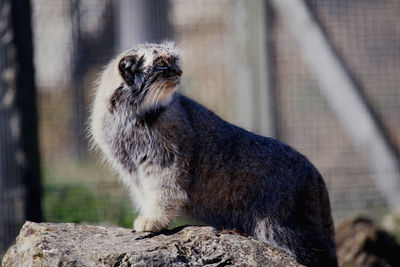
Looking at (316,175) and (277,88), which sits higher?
(277,88)

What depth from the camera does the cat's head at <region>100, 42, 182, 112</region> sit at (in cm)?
447

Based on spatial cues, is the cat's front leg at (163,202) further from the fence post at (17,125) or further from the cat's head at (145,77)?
the fence post at (17,125)

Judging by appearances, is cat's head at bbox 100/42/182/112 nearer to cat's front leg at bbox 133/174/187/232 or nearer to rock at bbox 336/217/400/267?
cat's front leg at bbox 133/174/187/232

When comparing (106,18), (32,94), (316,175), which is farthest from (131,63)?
(106,18)

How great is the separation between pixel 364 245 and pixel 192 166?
2.80 metres

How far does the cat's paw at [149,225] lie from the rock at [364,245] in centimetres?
284

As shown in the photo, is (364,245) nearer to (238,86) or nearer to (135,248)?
(238,86)

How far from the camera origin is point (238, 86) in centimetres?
754

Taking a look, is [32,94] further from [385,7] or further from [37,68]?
[385,7]

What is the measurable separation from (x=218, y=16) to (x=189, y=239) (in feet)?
13.8

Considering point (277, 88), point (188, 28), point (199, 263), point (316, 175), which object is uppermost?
point (188, 28)

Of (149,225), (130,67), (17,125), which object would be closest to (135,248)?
(149,225)

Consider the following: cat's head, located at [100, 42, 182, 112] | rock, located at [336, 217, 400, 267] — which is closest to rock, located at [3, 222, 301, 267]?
cat's head, located at [100, 42, 182, 112]

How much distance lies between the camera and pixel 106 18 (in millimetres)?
7367
